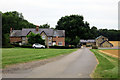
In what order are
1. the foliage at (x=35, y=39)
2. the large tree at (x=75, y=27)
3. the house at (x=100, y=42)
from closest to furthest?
the foliage at (x=35, y=39)
the large tree at (x=75, y=27)
the house at (x=100, y=42)

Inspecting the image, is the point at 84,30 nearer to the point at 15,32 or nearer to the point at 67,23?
the point at 67,23

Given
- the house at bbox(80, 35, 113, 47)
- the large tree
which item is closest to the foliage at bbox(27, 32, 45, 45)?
the large tree

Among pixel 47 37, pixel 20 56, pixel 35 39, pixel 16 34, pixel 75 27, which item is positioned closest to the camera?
pixel 20 56

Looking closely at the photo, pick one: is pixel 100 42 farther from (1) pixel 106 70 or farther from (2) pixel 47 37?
(1) pixel 106 70

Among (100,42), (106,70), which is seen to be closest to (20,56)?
(106,70)

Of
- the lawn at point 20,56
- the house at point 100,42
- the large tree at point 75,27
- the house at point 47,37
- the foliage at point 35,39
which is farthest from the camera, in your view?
the house at point 100,42

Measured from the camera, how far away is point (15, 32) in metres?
75.9

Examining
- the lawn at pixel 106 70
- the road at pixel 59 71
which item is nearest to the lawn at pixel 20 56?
the road at pixel 59 71

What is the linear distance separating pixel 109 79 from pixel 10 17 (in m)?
91.6

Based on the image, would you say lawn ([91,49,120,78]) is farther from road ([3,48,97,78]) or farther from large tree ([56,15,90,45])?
large tree ([56,15,90,45])

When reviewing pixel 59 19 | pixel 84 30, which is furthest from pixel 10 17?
pixel 84 30

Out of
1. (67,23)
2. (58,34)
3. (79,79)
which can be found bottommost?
(79,79)

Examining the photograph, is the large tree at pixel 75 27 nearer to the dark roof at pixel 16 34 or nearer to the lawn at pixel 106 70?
the dark roof at pixel 16 34

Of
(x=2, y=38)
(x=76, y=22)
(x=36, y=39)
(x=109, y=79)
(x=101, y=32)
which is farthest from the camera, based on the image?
(x=101, y=32)
